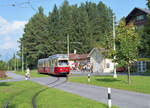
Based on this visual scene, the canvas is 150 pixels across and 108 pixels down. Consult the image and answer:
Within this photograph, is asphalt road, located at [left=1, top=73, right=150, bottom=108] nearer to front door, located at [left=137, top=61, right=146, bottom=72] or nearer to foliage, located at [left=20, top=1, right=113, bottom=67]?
front door, located at [left=137, top=61, right=146, bottom=72]

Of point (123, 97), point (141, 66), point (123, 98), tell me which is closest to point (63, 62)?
point (141, 66)

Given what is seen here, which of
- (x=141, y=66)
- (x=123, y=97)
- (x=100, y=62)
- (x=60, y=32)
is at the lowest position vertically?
(x=123, y=97)

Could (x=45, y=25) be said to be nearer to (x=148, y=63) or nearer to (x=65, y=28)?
(x=65, y=28)

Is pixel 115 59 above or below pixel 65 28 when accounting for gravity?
below

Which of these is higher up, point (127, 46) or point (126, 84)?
point (127, 46)

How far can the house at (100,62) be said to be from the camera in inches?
1730

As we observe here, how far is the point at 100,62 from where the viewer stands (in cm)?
4534

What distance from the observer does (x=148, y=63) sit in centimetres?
4069

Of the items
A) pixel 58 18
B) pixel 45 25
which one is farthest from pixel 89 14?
pixel 45 25

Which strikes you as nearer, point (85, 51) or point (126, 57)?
point (126, 57)

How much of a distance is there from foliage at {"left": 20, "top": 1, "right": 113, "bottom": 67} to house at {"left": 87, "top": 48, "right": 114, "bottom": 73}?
73.1ft

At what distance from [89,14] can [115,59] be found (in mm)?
72063

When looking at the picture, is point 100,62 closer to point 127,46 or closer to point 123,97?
point 127,46

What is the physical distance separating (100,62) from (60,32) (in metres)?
33.1
